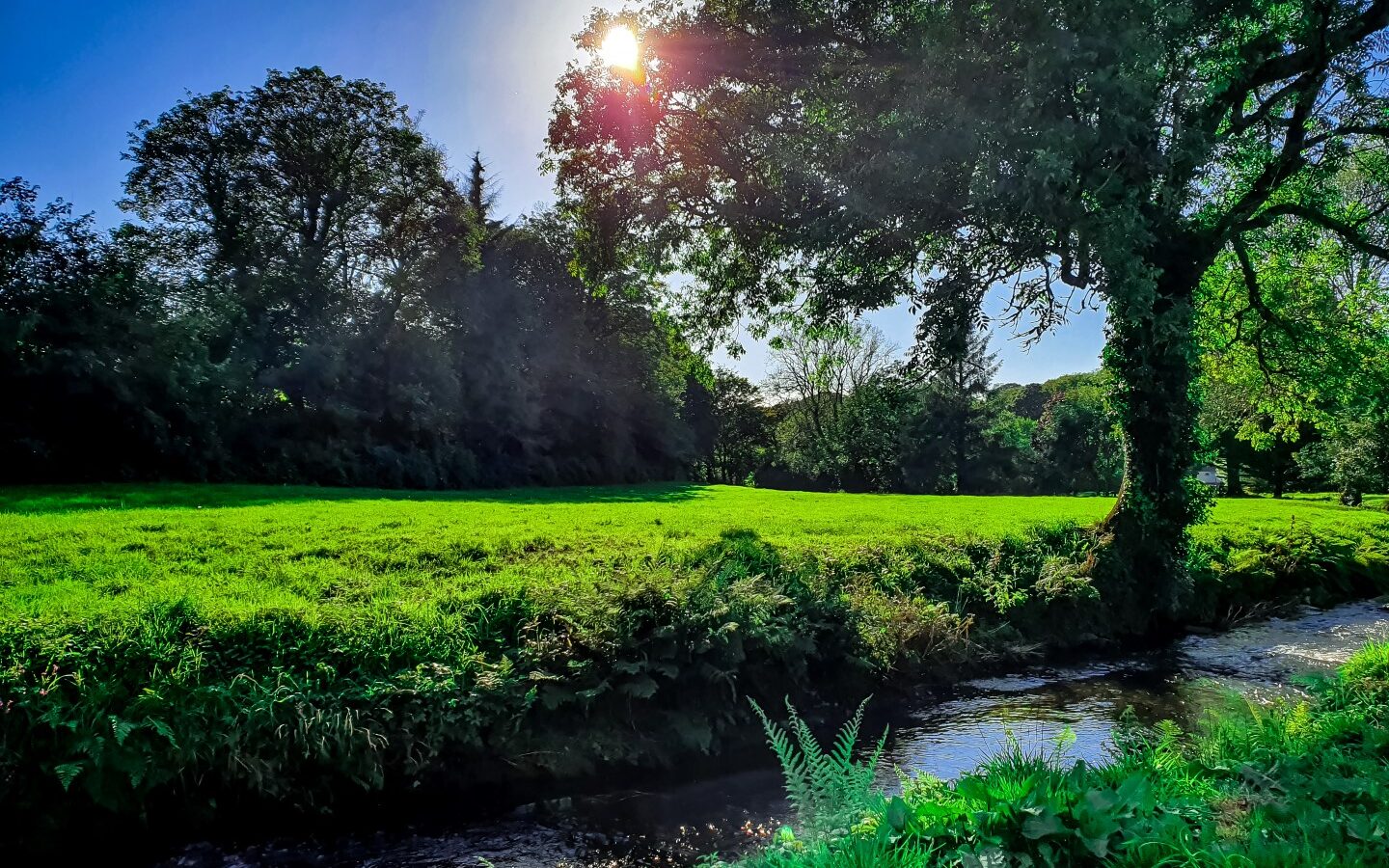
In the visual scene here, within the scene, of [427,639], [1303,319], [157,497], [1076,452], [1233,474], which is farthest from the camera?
[1076,452]

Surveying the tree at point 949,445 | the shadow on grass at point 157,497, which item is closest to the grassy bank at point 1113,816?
the shadow on grass at point 157,497

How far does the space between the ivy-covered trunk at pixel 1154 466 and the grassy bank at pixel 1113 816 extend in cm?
743

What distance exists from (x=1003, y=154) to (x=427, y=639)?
307 inches

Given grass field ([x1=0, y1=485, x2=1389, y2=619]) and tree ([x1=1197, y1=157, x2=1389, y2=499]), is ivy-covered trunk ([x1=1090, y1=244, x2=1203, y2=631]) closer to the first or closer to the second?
grass field ([x1=0, y1=485, x2=1389, y2=619])

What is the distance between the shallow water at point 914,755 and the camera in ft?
14.6

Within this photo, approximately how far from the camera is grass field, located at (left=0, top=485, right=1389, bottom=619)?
6.54 metres

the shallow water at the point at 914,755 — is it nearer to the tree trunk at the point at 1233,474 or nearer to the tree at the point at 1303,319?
the tree at the point at 1303,319

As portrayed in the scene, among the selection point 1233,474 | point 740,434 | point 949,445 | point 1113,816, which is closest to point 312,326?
point 1113,816

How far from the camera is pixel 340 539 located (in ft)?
32.1

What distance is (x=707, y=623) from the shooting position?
626 centimetres

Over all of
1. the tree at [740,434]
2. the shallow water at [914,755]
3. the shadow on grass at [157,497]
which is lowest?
the shallow water at [914,755]

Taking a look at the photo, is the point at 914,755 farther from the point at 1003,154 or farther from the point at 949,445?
the point at 949,445

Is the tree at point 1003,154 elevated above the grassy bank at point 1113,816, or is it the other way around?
the tree at point 1003,154

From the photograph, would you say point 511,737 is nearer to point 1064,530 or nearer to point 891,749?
point 891,749
